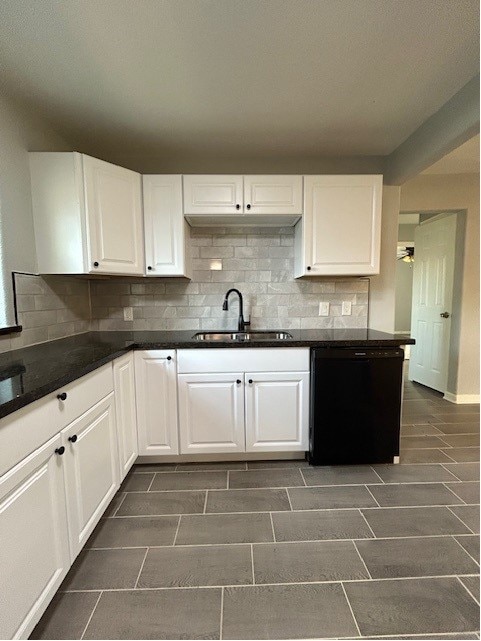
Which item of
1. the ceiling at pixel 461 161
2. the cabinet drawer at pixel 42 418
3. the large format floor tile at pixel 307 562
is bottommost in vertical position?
the large format floor tile at pixel 307 562

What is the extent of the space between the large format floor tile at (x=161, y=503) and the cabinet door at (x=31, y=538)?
1.67 ft

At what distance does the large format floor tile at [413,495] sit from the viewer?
67.0 inches

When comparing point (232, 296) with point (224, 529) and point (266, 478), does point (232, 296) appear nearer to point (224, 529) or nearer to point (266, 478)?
point (266, 478)

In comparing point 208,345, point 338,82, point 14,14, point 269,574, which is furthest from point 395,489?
point 14,14

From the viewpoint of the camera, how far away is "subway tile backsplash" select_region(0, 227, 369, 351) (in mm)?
2529

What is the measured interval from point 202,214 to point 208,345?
99cm

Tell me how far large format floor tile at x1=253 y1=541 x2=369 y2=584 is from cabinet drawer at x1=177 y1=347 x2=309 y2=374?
0.96 meters

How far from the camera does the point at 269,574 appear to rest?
127 centimetres

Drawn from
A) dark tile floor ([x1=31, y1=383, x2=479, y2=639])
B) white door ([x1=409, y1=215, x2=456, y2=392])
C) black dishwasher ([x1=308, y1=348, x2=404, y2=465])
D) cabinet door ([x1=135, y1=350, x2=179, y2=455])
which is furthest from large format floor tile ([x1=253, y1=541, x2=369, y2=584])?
white door ([x1=409, y1=215, x2=456, y2=392])

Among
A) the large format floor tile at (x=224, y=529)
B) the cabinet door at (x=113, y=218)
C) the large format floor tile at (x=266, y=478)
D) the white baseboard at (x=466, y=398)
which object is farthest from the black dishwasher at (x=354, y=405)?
the white baseboard at (x=466, y=398)

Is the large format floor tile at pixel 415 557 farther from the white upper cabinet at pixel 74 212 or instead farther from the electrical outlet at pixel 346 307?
the white upper cabinet at pixel 74 212

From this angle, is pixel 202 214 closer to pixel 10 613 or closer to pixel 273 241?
pixel 273 241

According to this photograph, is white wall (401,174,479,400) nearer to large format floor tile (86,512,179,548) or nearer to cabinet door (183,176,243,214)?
cabinet door (183,176,243,214)

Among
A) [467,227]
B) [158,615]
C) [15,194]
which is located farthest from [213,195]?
[467,227]
